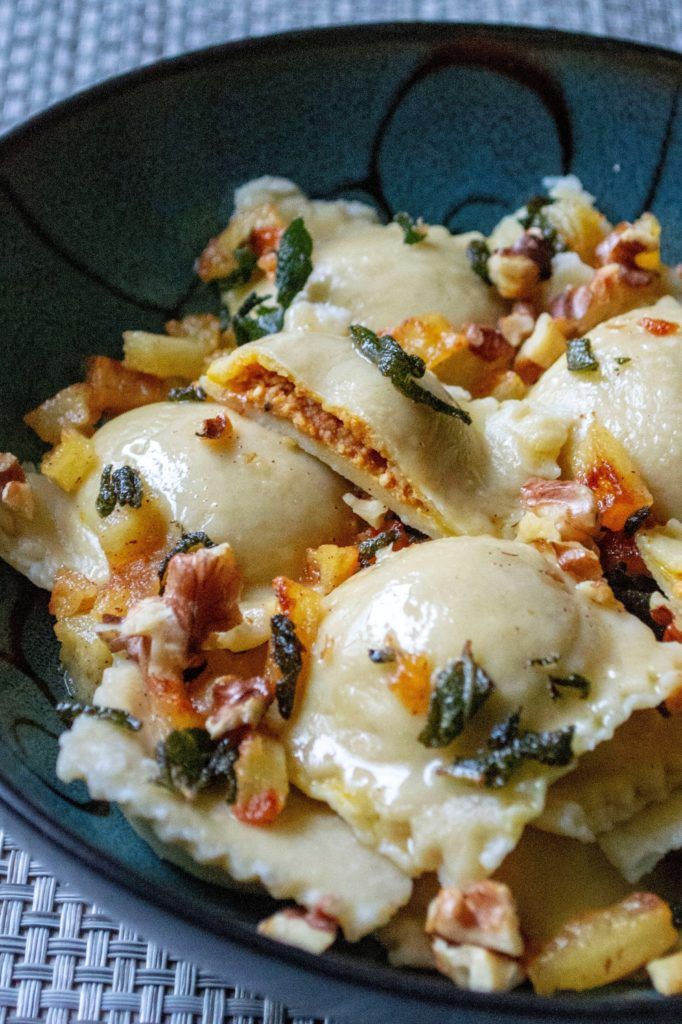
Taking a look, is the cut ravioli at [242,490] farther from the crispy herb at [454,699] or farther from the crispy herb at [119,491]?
the crispy herb at [454,699]

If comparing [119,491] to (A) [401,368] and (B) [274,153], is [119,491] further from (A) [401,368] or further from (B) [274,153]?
(B) [274,153]

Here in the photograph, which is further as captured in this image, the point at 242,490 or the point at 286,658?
the point at 242,490

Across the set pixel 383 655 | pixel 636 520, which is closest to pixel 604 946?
pixel 383 655

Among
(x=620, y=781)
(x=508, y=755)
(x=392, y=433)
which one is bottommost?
(x=620, y=781)

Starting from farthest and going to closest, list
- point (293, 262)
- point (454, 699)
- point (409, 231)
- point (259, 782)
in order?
1. point (409, 231)
2. point (293, 262)
3. point (259, 782)
4. point (454, 699)

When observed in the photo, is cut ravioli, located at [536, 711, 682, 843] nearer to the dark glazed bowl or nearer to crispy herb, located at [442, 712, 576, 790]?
crispy herb, located at [442, 712, 576, 790]

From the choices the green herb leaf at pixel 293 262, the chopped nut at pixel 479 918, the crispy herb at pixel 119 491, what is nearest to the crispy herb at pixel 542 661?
the chopped nut at pixel 479 918

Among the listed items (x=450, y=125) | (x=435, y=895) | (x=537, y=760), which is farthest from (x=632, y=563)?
(x=450, y=125)
